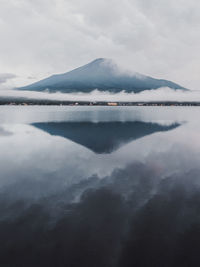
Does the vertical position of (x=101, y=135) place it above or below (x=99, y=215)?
below

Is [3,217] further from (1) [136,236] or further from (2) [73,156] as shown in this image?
(2) [73,156]

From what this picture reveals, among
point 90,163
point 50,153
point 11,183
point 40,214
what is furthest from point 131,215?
point 50,153

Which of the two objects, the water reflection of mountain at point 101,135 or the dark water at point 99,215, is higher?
the dark water at point 99,215

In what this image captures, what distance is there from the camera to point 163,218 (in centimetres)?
839

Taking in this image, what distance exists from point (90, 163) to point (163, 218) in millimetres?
9988

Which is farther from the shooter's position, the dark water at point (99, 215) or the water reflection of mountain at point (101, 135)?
the water reflection of mountain at point (101, 135)

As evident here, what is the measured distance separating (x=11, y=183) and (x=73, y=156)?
27.7ft

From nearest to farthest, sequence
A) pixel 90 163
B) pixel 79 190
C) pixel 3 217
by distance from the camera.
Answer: pixel 3 217, pixel 79 190, pixel 90 163

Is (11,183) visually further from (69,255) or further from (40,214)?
(69,255)

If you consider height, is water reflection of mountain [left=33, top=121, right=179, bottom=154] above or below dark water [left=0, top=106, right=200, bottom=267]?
below

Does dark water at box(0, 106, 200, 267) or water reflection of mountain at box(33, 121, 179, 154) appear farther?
water reflection of mountain at box(33, 121, 179, 154)

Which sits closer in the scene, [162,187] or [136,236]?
[136,236]

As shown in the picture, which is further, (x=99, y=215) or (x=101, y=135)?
(x=101, y=135)

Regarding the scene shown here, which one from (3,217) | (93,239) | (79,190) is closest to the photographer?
(93,239)
